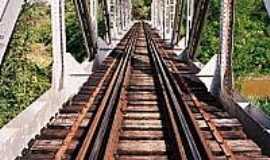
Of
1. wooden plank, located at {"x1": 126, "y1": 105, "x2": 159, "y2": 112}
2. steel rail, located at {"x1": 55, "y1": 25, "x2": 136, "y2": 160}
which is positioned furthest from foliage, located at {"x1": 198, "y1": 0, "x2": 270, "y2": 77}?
wooden plank, located at {"x1": 126, "y1": 105, "x2": 159, "y2": 112}

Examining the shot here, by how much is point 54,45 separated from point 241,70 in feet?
109

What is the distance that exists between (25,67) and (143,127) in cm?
1871

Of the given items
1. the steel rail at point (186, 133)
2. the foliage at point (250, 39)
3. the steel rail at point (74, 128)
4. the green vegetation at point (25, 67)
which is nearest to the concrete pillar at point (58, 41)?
the steel rail at point (74, 128)

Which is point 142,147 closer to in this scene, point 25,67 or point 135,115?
point 135,115

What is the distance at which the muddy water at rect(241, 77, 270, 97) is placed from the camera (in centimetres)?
3872

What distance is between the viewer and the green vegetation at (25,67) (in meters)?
22.0

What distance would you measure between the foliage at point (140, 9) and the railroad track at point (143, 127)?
7591 cm

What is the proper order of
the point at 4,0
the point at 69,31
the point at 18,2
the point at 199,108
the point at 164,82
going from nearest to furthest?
the point at 4,0 < the point at 18,2 < the point at 199,108 < the point at 164,82 < the point at 69,31

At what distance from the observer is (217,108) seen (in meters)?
7.01

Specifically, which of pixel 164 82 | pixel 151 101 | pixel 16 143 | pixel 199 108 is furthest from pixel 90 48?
pixel 16 143

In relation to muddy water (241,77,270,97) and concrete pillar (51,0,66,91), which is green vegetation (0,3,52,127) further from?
muddy water (241,77,270,97)

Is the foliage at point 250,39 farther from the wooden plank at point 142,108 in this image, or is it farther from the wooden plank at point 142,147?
the wooden plank at point 142,147

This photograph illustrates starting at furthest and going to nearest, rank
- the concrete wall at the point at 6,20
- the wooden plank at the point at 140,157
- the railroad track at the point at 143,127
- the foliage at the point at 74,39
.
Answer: the foliage at the point at 74,39, the railroad track at the point at 143,127, the wooden plank at the point at 140,157, the concrete wall at the point at 6,20

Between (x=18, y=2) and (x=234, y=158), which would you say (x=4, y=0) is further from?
(x=234, y=158)
